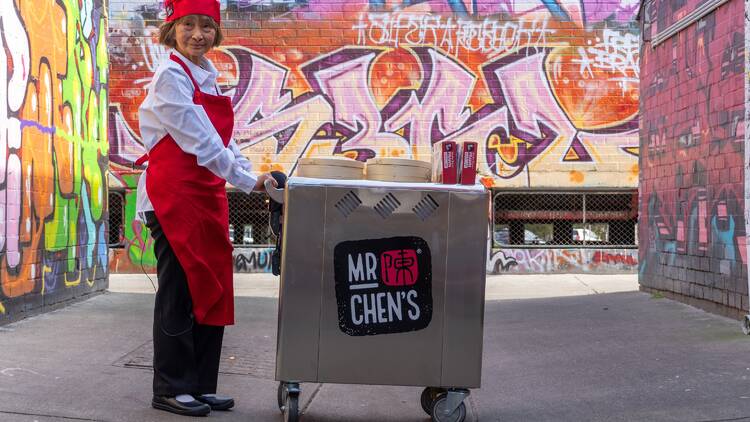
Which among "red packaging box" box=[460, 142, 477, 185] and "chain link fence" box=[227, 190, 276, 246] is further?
"chain link fence" box=[227, 190, 276, 246]

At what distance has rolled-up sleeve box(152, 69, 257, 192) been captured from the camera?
396 cm

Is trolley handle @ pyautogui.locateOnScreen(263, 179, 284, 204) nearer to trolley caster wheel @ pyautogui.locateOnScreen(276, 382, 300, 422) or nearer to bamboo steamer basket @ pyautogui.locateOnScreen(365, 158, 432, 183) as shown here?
bamboo steamer basket @ pyautogui.locateOnScreen(365, 158, 432, 183)

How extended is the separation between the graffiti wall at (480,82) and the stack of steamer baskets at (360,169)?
1085cm

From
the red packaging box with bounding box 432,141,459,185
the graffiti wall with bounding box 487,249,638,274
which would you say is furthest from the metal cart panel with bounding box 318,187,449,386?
the graffiti wall with bounding box 487,249,638,274

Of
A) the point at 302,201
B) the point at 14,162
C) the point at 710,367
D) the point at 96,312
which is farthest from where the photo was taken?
the point at 96,312

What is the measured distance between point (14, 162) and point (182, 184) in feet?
11.3

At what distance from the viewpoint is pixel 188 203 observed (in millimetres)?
4004

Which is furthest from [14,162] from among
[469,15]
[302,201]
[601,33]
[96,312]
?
[601,33]

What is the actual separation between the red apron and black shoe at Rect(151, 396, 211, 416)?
15.4 inches

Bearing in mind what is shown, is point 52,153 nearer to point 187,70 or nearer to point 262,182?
point 187,70

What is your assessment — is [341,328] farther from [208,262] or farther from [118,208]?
[118,208]

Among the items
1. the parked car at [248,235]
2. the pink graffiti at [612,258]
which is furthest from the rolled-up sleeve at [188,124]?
the pink graffiti at [612,258]

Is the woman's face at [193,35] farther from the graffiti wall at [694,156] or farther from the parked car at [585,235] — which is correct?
the parked car at [585,235]

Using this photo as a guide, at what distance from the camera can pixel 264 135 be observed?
15.2 metres
